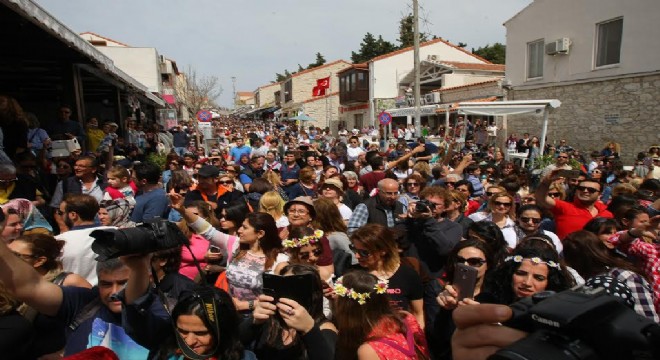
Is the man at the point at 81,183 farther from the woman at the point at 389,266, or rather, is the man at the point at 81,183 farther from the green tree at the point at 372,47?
the green tree at the point at 372,47

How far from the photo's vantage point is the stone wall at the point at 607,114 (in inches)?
543

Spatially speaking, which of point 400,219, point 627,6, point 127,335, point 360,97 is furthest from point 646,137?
point 360,97

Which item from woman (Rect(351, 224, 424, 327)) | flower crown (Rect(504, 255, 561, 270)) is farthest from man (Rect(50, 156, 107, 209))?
flower crown (Rect(504, 255, 561, 270))

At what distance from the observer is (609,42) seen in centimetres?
1518

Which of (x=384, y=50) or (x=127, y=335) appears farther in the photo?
(x=384, y=50)

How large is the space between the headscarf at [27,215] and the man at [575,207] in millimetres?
4980

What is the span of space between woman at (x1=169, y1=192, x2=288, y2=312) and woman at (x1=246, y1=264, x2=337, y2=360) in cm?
70

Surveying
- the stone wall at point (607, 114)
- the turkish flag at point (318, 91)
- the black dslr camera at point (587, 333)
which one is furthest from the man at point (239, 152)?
the turkish flag at point (318, 91)

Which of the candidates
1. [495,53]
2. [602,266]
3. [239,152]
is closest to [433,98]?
[239,152]

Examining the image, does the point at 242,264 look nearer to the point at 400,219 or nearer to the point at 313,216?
the point at 313,216

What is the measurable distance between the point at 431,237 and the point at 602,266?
1.26 meters

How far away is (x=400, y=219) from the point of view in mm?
4277

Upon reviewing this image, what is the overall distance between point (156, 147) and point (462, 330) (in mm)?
13694

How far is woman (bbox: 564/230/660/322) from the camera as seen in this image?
8.52 feet
